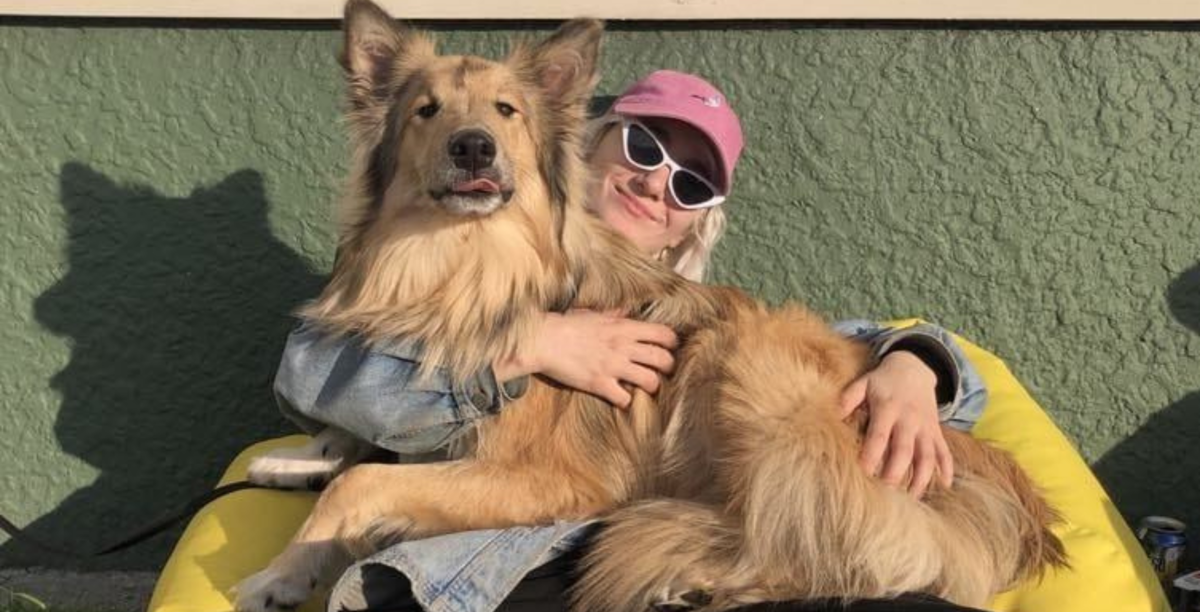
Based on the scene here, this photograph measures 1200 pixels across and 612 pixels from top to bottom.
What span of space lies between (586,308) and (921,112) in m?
1.55

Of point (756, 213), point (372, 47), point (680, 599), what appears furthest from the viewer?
point (756, 213)

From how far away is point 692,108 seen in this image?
114 inches

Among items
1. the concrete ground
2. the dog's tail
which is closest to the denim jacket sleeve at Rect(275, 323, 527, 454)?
the dog's tail

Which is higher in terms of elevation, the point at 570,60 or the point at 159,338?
the point at 570,60

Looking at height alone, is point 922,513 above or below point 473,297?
below

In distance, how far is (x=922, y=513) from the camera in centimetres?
205

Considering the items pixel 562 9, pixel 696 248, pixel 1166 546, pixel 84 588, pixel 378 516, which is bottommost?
pixel 84 588

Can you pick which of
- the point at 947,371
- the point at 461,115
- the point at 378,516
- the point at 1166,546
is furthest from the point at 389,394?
the point at 1166,546

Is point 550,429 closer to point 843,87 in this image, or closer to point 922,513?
point 922,513

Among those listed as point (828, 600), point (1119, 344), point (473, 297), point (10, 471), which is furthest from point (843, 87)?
point (10, 471)

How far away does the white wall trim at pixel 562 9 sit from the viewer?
3271 mm

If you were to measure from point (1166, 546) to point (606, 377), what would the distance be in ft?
7.11

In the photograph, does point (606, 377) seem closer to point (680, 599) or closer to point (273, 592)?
point (680, 599)

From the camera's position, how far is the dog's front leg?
7.20ft
